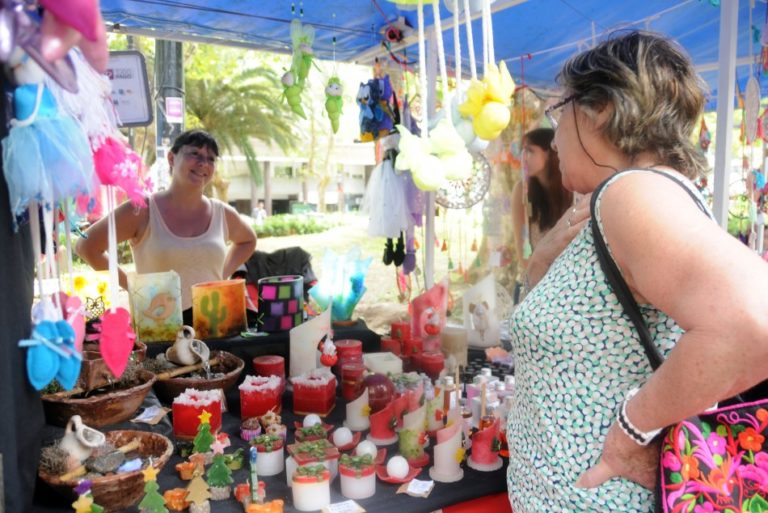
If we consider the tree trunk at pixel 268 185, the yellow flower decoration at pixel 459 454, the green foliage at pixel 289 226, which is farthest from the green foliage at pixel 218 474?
the tree trunk at pixel 268 185

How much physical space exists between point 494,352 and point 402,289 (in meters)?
1.48

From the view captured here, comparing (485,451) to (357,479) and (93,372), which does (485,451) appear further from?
(93,372)

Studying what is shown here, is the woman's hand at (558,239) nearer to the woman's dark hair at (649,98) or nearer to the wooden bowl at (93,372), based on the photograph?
the woman's dark hair at (649,98)

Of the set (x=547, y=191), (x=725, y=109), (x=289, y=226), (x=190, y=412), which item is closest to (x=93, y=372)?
(x=190, y=412)

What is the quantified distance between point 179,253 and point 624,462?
2001 millimetres

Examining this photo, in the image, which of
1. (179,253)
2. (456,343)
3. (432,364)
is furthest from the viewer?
(179,253)

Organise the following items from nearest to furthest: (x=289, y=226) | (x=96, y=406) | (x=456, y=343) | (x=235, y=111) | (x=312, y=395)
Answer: (x=96, y=406) → (x=312, y=395) → (x=456, y=343) → (x=235, y=111) → (x=289, y=226)

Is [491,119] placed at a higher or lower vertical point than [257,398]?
higher

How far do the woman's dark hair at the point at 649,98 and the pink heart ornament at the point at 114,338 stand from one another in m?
0.72

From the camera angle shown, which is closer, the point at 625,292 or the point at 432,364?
the point at 625,292

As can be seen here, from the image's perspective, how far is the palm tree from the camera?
8.07 m

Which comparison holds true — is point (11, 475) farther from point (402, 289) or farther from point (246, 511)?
point (402, 289)

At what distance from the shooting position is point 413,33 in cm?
259

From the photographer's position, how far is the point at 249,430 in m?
1.43
